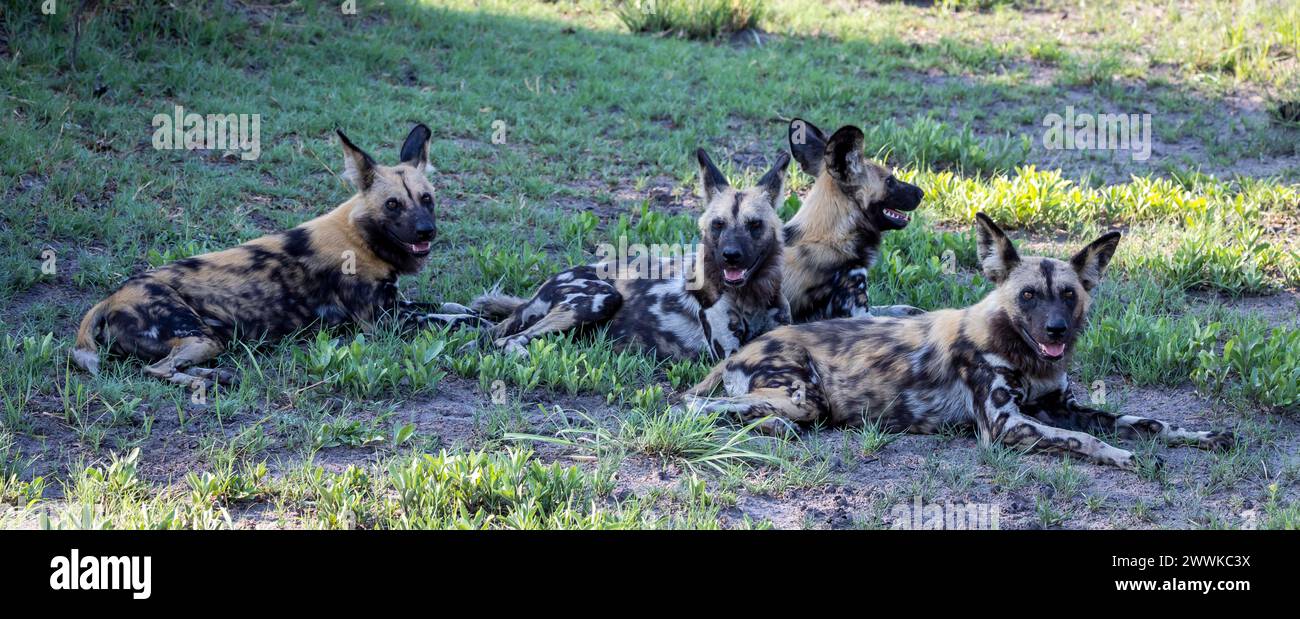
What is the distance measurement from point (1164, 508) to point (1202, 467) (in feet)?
1.49

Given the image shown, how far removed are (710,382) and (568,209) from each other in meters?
2.79

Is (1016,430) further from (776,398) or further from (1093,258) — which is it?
(776,398)

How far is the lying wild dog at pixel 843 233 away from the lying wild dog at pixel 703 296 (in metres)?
0.31

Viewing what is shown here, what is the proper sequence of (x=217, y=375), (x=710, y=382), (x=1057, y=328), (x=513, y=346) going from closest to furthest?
(x=1057, y=328) < (x=217, y=375) < (x=710, y=382) < (x=513, y=346)

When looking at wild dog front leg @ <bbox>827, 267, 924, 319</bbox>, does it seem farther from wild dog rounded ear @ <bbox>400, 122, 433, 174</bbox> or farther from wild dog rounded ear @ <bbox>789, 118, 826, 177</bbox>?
wild dog rounded ear @ <bbox>400, 122, 433, 174</bbox>

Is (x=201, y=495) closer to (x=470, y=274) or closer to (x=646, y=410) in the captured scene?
(x=646, y=410)

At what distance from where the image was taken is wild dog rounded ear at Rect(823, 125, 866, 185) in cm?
629

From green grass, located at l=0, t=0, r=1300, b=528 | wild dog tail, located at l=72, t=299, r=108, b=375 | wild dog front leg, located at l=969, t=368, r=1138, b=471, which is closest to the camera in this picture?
green grass, located at l=0, t=0, r=1300, b=528

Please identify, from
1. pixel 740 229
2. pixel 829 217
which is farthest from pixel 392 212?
pixel 829 217

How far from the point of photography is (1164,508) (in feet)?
14.5

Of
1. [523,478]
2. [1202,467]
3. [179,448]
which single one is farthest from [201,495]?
[1202,467]

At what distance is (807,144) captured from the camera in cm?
674

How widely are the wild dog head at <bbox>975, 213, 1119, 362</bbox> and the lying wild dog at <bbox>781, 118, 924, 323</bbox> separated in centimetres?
116

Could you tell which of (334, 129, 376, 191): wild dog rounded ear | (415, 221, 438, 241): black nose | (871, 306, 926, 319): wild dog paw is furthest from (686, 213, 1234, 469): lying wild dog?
(334, 129, 376, 191): wild dog rounded ear
